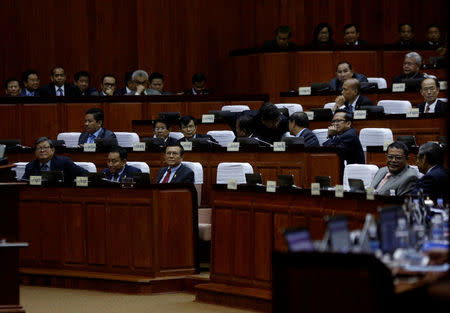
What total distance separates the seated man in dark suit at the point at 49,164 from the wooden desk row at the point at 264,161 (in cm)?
75

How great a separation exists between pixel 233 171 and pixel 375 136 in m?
1.59

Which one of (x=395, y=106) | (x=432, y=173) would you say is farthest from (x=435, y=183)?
(x=395, y=106)

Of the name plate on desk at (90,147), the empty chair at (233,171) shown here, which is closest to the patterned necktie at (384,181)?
the empty chair at (233,171)

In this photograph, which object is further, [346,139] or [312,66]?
[312,66]

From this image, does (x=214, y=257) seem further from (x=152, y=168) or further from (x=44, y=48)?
(x=44, y=48)

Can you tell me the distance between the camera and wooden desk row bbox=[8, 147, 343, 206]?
8.62m

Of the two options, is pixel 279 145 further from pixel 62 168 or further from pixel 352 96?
pixel 62 168

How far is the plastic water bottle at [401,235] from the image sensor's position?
→ 4164 millimetres

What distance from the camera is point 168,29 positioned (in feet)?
49.2

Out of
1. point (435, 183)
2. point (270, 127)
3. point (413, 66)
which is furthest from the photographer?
point (413, 66)

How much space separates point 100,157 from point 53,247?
1540 mm

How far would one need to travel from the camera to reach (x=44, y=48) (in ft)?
47.7

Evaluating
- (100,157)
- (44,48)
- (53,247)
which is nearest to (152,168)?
(100,157)

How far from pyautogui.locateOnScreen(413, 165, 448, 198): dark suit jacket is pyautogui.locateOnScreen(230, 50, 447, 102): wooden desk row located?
661cm
